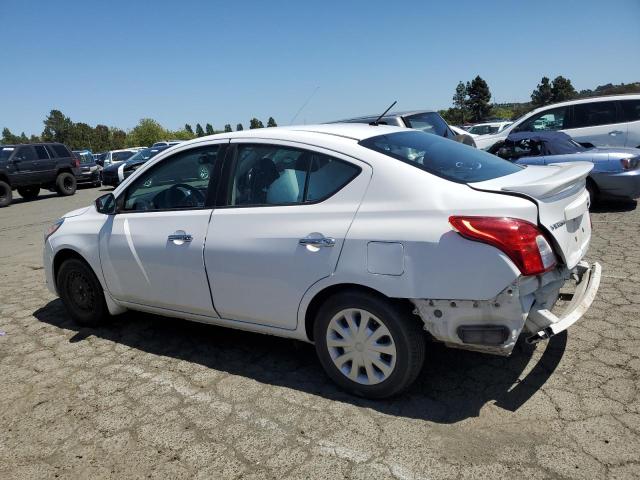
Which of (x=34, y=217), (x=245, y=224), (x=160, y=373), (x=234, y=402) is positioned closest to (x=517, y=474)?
(x=234, y=402)

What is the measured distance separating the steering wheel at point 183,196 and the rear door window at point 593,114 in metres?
9.07

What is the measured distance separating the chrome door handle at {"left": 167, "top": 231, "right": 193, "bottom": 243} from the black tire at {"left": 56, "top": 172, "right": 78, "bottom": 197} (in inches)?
673

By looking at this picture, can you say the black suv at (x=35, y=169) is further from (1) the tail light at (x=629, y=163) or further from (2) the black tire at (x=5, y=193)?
(1) the tail light at (x=629, y=163)

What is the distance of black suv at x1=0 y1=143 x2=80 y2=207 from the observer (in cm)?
1666

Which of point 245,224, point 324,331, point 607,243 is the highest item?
point 245,224

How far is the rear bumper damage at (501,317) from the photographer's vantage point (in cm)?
242

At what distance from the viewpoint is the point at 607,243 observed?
586 cm

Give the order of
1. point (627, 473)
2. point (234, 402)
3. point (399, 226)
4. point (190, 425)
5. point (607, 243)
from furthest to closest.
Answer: point (607, 243), point (234, 402), point (190, 425), point (399, 226), point (627, 473)

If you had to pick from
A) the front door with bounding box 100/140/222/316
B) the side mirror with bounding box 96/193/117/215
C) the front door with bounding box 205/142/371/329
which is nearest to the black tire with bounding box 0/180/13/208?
the side mirror with bounding box 96/193/117/215

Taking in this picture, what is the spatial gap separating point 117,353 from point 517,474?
9.71ft

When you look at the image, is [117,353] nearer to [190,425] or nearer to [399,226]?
[190,425]

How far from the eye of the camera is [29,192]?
18.8 m

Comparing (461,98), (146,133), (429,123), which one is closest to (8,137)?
(146,133)

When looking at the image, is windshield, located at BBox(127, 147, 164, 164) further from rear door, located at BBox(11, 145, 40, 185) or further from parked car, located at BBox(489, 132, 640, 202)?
parked car, located at BBox(489, 132, 640, 202)
